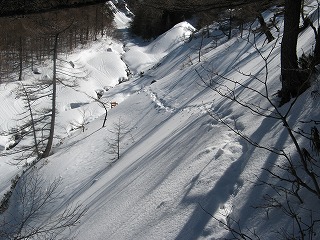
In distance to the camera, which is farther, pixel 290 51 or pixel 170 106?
pixel 170 106

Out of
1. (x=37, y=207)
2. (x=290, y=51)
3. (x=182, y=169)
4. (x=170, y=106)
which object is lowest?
(x=37, y=207)

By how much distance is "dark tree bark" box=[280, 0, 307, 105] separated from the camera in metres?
5.73

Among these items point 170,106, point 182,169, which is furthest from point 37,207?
point 170,106

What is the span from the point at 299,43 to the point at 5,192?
13.4m

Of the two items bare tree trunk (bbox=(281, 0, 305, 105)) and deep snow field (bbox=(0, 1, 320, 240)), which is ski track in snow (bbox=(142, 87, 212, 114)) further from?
bare tree trunk (bbox=(281, 0, 305, 105))

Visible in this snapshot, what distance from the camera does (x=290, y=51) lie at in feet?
19.6

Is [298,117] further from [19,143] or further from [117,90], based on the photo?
[117,90]

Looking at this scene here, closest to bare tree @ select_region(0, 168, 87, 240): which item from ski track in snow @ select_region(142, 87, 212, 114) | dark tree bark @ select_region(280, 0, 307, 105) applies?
ski track in snow @ select_region(142, 87, 212, 114)

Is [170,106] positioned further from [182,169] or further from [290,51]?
[290,51]

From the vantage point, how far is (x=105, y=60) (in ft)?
112

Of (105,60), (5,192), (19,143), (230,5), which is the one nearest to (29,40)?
(105,60)

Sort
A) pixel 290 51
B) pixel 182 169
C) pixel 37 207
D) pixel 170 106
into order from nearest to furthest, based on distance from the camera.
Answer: pixel 290 51, pixel 182 169, pixel 37 207, pixel 170 106

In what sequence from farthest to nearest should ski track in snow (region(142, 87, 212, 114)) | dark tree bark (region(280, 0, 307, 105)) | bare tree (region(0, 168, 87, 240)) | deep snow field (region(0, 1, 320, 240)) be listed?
ski track in snow (region(142, 87, 212, 114)) → bare tree (region(0, 168, 87, 240)) → dark tree bark (region(280, 0, 307, 105)) → deep snow field (region(0, 1, 320, 240))

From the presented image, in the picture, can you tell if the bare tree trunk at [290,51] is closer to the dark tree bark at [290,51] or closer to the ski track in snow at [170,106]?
the dark tree bark at [290,51]
